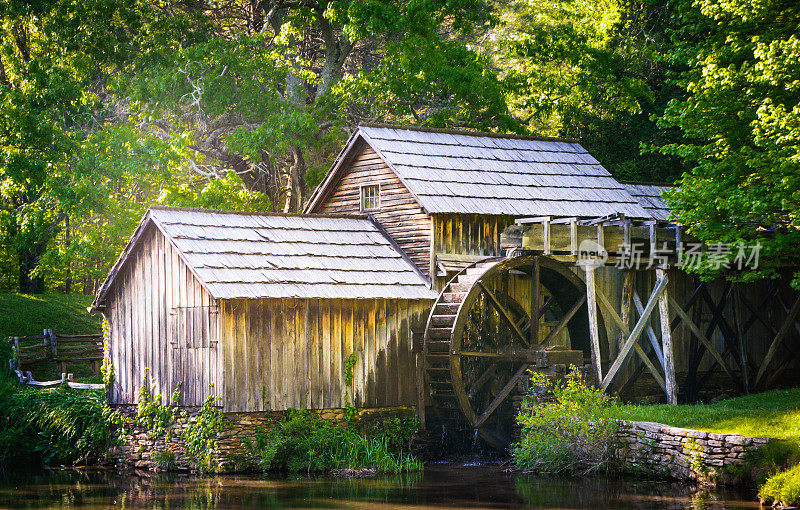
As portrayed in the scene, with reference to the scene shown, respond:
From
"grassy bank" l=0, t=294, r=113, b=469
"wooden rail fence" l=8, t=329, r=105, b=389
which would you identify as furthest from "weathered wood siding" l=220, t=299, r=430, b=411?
"wooden rail fence" l=8, t=329, r=105, b=389

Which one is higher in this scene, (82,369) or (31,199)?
(31,199)

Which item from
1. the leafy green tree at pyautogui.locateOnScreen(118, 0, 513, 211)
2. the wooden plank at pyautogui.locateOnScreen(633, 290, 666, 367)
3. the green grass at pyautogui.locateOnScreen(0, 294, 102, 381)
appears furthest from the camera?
the green grass at pyautogui.locateOnScreen(0, 294, 102, 381)

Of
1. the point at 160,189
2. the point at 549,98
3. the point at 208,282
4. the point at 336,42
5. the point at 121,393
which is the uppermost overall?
the point at 336,42

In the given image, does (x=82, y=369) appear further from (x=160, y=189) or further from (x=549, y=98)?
(x=549, y=98)

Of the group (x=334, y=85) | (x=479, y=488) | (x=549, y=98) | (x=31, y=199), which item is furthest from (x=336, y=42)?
(x=479, y=488)

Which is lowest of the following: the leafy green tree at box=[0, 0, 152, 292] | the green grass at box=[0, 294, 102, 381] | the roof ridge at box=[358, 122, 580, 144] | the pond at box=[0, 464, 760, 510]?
the pond at box=[0, 464, 760, 510]

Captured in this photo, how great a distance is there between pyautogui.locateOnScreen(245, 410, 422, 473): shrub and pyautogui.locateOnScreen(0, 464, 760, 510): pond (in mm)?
617

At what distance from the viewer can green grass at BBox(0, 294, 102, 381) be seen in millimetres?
27384

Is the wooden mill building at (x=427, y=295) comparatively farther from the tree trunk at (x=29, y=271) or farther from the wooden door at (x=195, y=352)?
the tree trunk at (x=29, y=271)

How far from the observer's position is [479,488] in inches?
592

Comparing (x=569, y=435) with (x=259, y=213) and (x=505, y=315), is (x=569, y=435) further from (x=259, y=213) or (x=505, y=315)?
(x=259, y=213)

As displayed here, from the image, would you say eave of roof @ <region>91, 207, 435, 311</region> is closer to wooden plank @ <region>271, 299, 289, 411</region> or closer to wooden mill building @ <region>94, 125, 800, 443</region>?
wooden mill building @ <region>94, 125, 800, 443</region>

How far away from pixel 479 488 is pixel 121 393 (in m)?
7.67

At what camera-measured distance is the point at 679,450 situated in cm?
1506
